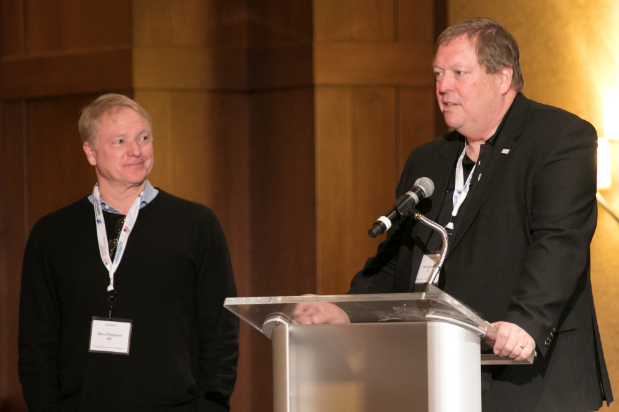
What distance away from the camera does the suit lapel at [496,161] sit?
2.09 meters

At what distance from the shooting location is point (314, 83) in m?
4.40

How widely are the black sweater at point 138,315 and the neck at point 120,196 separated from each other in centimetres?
5

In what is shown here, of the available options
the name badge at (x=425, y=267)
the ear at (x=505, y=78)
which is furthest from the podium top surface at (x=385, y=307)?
the ear at (x=505, y=78)

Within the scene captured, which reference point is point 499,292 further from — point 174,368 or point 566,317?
point 174,368

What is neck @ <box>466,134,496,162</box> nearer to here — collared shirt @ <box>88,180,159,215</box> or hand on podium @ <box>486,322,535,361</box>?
hand on podium @ <box>486,322,535,361</box>

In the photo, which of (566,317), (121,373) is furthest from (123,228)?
(566,317)

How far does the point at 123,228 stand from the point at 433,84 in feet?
8.52

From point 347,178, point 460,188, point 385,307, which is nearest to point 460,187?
point 460,188

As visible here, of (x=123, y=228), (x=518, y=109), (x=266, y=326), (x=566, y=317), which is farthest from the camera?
(x=123, y=228)

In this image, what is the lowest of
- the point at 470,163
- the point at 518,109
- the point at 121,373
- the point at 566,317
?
the point at 121,373

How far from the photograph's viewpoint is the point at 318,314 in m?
1.54

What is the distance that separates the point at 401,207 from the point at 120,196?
1.17m

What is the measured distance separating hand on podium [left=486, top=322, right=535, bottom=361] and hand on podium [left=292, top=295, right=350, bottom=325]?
335mm

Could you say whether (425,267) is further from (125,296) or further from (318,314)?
(125,296)
